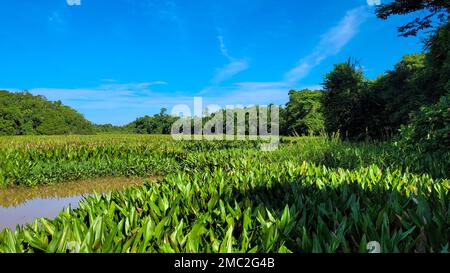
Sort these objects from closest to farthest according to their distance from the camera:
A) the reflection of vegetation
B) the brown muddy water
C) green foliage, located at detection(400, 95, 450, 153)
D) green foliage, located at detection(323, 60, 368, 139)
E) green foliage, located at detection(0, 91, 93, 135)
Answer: green foliage, located at detection(400, 95, 450, 153) → the brown muddy water → the reflection of vegetation → green foliage, located at detection(323, 60, 368, 139) → green foliage, located at detection(0, 91, 93, 135)

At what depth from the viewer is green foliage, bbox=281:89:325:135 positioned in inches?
2073

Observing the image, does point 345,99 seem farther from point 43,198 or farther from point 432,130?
point 43,198

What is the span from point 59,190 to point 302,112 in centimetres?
5093

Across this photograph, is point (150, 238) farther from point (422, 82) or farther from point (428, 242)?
point (422, 82)

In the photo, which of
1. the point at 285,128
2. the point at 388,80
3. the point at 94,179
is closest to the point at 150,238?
the point at 94,179

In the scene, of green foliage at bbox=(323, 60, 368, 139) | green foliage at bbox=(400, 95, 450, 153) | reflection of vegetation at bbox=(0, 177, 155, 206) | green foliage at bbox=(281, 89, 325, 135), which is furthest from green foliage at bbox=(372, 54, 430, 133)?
green foliage at bbox=(281, 89, 325, 135)

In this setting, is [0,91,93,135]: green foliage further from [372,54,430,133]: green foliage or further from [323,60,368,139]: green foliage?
[372,54,430,133]: green foliage

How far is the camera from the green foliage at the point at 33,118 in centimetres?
4550

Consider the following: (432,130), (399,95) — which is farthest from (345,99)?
(432,130)

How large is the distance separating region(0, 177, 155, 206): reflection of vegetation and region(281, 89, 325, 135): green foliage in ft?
143

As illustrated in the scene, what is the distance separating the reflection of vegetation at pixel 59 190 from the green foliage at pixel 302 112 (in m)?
43.5

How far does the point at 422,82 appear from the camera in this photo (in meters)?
16.2
